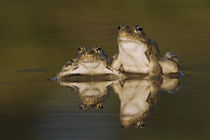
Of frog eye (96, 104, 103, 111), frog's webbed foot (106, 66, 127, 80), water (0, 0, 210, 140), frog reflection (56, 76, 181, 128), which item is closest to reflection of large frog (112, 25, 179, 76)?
frog's webbed foot (106, 66, 127, 80)

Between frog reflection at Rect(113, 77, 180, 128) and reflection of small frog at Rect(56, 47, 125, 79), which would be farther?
reflection of small frog at Rect(56, 47, 125, 79)

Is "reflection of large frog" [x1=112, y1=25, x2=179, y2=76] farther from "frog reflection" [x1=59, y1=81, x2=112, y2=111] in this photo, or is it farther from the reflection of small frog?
"frog reflection" [x1=59, y1=81, x2=112, y2=111]

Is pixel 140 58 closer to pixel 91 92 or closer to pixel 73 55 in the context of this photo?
pixel 91 92

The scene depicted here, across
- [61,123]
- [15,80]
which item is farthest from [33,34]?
[61,123]

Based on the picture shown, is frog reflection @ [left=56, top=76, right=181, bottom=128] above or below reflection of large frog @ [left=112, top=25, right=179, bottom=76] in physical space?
below

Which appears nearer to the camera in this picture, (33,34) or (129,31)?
(129,31)

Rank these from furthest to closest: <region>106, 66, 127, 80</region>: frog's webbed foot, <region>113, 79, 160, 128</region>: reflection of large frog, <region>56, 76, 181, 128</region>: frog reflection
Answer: <region>106, 66, 127, 80</region>: frog's webbed foot < <region>56, 76, 181, 128</region>: frog reflection < <region>113, 79, 160, 128</region>: reflection of large frog

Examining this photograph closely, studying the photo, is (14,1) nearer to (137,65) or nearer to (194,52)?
(194,52)
